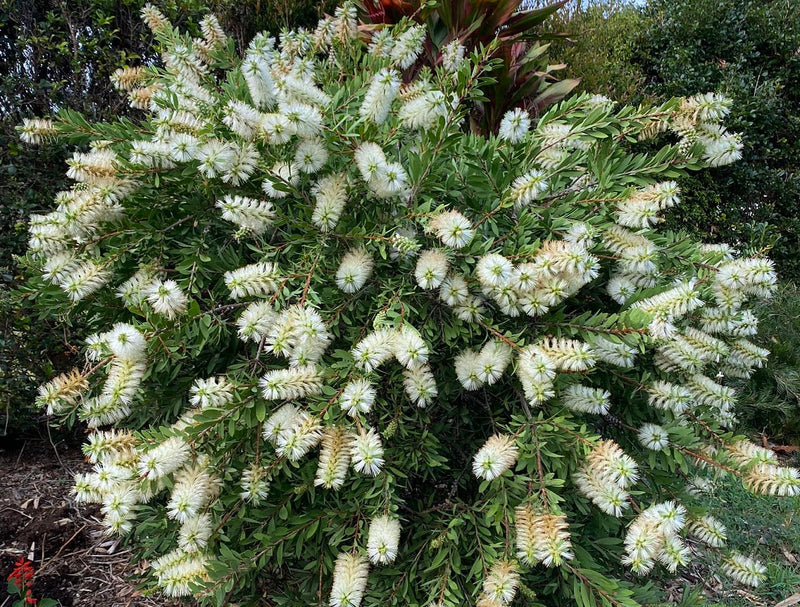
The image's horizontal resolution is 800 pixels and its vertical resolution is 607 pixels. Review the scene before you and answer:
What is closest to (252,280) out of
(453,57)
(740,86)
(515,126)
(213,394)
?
(213,394)

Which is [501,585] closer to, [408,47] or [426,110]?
[426,110]

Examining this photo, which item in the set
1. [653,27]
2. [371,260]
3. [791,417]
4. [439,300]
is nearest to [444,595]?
[439,300]

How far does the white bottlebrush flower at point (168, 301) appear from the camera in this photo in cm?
174

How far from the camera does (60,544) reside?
3.00m

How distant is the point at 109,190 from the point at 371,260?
0.90 m

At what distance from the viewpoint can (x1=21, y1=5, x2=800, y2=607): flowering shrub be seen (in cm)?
170

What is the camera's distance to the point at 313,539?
6.88ft

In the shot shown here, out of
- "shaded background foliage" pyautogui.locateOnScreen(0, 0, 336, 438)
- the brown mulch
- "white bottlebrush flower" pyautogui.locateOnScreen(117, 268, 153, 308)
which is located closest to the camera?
"white bottlebrush flower" pyautogui.locateOnScreen(117, 268, 153, 308)

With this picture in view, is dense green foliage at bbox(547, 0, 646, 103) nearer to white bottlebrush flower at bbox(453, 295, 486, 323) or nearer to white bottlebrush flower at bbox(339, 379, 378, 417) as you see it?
white bottlebrush flower at bbox(453, 295, 486, 323)

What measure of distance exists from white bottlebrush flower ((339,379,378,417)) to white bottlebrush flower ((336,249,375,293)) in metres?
0.30

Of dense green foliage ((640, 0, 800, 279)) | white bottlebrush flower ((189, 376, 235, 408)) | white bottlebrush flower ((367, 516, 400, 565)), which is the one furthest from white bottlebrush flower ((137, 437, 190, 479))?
dense green foliage ((640, 0, 800, 279))

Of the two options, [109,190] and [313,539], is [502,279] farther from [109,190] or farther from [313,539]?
[109,190]

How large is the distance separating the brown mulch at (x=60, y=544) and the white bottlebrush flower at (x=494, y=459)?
1.69 meters

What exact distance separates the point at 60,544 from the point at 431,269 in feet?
8.32
